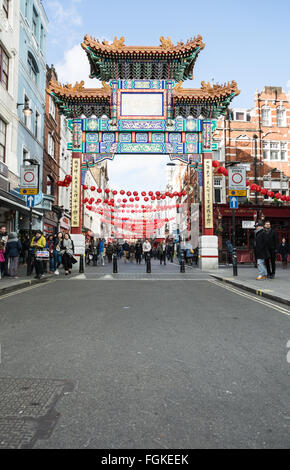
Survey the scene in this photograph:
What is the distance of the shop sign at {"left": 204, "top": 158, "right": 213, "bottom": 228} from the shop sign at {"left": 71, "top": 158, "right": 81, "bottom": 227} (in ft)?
23.0

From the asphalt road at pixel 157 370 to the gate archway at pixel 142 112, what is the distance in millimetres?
13416

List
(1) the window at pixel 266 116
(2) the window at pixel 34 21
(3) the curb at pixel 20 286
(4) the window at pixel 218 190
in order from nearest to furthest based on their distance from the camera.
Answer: (3) the curb at pixel 20 286, (2) the window at pixel 34 21, (4) the window at pixel 218 190, (1) the window at pixel 266 116

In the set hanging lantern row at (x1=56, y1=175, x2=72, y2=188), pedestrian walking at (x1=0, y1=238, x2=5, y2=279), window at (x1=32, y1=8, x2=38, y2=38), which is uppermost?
window at (x1=32, y1=8, x2=38, y2=38)

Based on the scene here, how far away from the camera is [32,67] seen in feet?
74.7

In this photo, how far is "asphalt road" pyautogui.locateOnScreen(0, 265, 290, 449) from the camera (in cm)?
221

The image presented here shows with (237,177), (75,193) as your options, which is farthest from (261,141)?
(75,193)

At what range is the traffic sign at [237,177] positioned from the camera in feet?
49.1

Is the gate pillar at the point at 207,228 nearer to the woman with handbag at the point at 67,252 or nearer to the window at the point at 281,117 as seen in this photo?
the woman with handbag at the point at 67,252

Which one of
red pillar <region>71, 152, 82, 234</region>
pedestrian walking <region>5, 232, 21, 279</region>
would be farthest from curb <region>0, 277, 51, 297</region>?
red pillar <region>71, 152, 82, 234</region>

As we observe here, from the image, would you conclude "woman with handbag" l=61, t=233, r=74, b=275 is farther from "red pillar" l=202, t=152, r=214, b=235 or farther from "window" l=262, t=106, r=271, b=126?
"window" l=262, t=106, r=271, b=126

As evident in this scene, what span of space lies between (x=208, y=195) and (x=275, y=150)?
2033cm

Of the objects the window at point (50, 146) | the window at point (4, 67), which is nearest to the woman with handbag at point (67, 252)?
the window at point (4, 67)

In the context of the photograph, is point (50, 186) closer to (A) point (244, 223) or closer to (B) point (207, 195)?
(B) point (207, 195)
